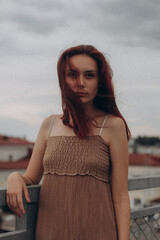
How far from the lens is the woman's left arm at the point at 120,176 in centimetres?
218

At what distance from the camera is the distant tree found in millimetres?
64175

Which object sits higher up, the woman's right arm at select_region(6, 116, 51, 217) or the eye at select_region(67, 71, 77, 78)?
the eye at select_region(67, 71, 77, 78)

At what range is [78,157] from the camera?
2.15m

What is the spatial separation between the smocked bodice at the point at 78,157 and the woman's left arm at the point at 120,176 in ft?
0.15

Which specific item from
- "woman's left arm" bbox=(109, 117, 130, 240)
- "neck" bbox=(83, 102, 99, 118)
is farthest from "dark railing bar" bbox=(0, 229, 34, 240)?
"neck" bbox=(83, 102, 99, 118)

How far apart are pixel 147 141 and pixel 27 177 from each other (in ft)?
213

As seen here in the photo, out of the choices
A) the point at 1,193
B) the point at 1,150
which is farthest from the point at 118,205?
the point at 1,150

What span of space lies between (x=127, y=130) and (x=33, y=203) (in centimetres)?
67

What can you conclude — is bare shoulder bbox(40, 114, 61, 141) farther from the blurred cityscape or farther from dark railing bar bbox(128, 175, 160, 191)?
the blurred cityscape

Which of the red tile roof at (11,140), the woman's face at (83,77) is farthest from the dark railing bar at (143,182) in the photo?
the red tile roof at (11,140)

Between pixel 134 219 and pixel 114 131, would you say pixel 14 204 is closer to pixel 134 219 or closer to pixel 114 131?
pixel 114 131

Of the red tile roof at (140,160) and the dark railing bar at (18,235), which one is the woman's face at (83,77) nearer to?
the dark railing bar at (18,235)

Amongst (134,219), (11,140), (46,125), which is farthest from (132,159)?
(46,125)

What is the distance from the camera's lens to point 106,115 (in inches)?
90.1
